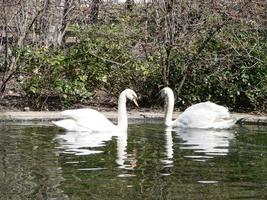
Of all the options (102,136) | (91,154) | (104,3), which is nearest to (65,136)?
(102,136)

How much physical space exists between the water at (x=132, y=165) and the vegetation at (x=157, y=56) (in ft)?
12.6

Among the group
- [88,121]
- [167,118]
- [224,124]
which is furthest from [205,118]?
[88,121]

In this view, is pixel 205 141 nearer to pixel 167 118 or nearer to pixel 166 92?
pixel 167 118

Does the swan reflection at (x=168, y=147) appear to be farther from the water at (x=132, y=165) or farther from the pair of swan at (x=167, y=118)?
the pair of swan at (x=167, y=118)

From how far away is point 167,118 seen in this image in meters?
14.9

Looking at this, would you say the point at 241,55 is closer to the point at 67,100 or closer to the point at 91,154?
the point at 67,100

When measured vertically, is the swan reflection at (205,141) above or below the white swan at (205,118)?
below

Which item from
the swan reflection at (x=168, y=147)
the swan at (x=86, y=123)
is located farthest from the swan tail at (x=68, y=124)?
the swan reflection at (x=168, y=147)

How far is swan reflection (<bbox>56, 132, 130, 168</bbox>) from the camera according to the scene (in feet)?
34.3

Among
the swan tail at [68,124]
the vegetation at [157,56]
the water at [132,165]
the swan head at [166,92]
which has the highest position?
the vegetation at [157,56]

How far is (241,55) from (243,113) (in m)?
1.45

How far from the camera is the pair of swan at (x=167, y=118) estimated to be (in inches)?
522

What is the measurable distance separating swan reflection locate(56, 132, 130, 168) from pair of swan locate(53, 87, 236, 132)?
0.17 meters

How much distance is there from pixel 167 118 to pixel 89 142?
340cm
